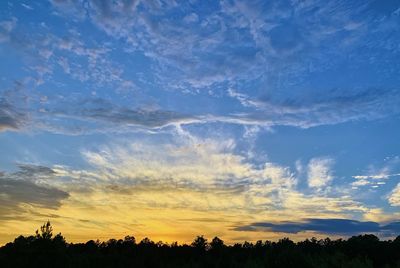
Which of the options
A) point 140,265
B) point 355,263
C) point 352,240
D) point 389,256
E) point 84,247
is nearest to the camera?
point 355,263

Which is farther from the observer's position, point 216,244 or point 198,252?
point 216,244

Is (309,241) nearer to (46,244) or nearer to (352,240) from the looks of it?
(352,240)

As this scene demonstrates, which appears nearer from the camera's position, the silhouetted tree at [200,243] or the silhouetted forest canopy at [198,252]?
the silhouetted forest canopy at [198,252]

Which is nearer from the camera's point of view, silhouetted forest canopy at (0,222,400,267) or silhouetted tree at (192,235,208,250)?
silhouetted forest canopy at (0,222,400,267)

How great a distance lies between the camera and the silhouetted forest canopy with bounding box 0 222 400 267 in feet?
149

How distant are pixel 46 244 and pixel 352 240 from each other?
115659 millimetres

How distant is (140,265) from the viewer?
102m

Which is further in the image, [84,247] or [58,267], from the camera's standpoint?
[84,247]

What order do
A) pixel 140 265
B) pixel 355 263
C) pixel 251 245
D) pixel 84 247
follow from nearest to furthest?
pixel 355 263, pixel 140 265, pixel 84 247, pixel 251 245

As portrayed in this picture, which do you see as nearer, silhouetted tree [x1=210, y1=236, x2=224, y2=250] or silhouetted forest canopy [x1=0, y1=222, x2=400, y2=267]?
silhouetted forest canopy [x1=0, y1=222, x2=400, y2=267]

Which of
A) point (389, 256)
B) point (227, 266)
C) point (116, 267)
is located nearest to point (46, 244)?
point (116, 267)

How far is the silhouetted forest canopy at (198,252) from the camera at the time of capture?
4556 cm

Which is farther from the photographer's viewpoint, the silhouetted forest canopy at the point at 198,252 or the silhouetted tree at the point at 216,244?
the silhouetted tree at the point at 216,244

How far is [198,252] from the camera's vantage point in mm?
160500
